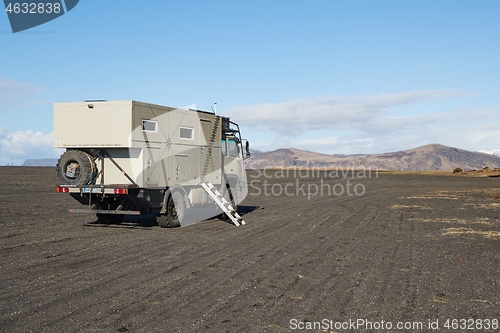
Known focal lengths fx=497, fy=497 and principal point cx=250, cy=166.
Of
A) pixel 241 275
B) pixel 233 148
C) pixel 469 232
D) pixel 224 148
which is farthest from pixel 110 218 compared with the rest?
pixel 469 232

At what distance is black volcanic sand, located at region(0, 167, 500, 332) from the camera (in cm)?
688

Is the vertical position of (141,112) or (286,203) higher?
(141,112)

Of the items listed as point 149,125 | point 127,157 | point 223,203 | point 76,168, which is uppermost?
point 149,125

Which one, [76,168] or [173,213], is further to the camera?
[173,213]

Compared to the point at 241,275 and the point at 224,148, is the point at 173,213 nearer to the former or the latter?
the point at 224,148

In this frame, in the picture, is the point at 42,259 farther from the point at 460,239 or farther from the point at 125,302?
the point at 460,239

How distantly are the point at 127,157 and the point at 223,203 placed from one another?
423 centimetres

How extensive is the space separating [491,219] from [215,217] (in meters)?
10.7

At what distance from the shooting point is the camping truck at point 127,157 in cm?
1474

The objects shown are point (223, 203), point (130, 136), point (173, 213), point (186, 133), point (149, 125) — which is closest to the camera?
point (130, 136)

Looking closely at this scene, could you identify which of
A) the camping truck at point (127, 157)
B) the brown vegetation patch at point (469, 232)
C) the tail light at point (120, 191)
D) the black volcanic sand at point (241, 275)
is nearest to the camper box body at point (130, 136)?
the camping truck at point (127, 157)

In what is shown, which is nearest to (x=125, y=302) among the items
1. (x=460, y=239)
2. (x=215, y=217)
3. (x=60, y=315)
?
(x=60, y=315)

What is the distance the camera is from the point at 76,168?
14.9 metres

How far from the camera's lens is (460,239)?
1410 centimetres
